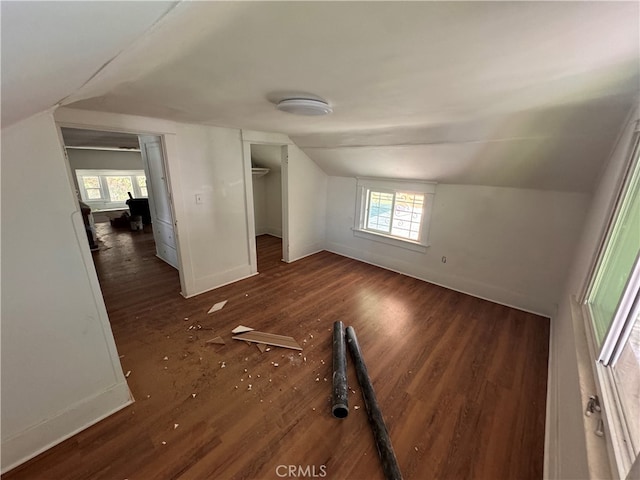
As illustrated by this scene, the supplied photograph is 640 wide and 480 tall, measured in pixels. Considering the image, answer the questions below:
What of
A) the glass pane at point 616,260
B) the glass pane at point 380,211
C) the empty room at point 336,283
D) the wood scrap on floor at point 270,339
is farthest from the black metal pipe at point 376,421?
the glass pane at point 380,211

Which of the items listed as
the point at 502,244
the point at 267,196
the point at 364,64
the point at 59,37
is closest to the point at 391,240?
the point at 502,244

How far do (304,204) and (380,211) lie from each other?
1300mm

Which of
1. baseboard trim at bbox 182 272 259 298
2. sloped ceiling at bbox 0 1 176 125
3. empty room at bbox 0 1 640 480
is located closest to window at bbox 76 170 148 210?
empty room at bbox 0 1 640 480

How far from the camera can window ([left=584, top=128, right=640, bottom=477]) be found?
0.95 meters

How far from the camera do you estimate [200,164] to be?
3066 millimetres

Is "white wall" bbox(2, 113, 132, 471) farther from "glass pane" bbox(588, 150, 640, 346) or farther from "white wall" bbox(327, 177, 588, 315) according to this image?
"white wall" bbox(327, 177, 588, 315)

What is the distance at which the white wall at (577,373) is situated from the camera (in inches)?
44.1

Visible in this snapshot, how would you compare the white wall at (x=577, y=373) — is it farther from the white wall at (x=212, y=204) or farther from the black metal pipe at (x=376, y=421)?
the white wall at (x=212, y=204)

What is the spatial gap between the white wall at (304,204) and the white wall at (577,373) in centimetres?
343

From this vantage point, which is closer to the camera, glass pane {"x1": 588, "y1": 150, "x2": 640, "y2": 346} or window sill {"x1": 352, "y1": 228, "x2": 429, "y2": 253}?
glass pane {"x1": 588, "y1": 150, "x2": 640, "y2": 346}

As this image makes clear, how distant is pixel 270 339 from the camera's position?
2.49 metres

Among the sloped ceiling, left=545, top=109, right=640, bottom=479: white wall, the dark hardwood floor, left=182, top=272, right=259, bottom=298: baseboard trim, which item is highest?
the sloped ceiling

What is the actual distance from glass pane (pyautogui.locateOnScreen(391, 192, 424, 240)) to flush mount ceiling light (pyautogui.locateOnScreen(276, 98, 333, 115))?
2512mm

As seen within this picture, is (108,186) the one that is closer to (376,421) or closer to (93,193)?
(93,193)
